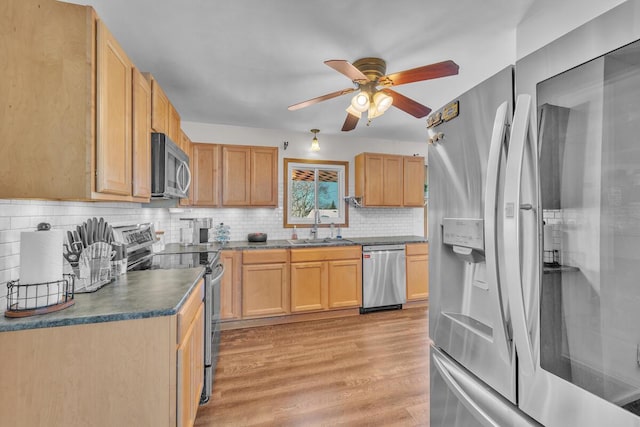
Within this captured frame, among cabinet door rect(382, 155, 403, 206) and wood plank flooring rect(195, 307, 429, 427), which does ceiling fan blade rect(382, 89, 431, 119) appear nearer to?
cabinet door rect(382, 155, 403, 206)

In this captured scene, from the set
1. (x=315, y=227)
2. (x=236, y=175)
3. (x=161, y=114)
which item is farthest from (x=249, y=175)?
(x=161, y=114)

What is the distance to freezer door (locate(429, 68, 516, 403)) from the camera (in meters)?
0.83

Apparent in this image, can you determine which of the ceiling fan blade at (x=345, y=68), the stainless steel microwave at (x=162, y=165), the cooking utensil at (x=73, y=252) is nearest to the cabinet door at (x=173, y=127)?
the stainless steel microwave at (x=162, y=165)

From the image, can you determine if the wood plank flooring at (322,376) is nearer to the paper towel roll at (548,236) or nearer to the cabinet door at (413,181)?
the paper towel roll at (548,236)

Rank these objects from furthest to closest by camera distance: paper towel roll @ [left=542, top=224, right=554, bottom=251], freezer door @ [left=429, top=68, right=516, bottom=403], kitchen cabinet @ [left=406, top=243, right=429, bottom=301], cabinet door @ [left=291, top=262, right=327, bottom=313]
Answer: kitchen cabinet @ [left=406, top=243, right=429, bottom=301] < cabinet door @ [left=291, top=262, right=327, bottom=313] < freezer door @ [left=429, top=68, right=516, bottom=403] < paper towel roll @ [left=542, top=224, right=554, bottom=251]

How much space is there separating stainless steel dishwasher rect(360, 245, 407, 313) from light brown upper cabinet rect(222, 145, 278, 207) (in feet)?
4.88

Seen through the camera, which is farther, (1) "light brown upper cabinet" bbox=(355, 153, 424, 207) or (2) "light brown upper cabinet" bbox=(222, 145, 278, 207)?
(1) "light brown upper cabinet" bbox=(355, 153, 424, 207)

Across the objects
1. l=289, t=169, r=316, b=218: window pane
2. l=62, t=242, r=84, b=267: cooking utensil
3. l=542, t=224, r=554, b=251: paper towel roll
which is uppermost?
l=289, t=169, r=316, b=218: window pane

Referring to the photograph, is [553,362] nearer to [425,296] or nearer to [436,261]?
[436,261]

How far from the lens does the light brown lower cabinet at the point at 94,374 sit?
1.11 metres

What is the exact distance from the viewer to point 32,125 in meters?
1.20

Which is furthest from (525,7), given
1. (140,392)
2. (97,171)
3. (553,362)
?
(140,392)

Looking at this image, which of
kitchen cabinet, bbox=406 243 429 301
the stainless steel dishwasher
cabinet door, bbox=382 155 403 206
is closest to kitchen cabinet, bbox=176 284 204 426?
the stainless steel dishwasher

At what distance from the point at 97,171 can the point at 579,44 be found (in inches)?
67.4
